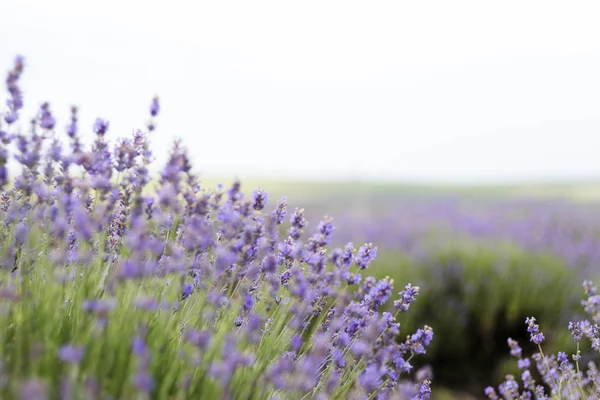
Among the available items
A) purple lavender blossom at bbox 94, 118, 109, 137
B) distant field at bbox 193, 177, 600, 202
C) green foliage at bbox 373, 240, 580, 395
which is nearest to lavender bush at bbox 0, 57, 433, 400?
purple lavender blossom at bbox 94, 118, 109, 137

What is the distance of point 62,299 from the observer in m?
2.03

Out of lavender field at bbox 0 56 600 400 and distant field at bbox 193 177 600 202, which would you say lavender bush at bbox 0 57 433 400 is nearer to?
lavender field at bbox 0 56 600 400

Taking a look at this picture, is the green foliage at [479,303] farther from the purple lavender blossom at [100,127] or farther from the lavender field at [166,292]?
the purple lavender blossom at [100,127]

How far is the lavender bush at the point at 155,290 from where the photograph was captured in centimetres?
169

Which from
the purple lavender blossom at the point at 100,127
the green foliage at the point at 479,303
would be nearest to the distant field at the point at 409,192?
the green foliage at the point at 479,303

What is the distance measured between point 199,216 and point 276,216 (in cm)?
49

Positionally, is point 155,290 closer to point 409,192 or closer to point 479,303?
point 479,303

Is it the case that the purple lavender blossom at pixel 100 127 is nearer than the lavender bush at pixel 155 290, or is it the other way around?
the lavender bush at pixel 155 290

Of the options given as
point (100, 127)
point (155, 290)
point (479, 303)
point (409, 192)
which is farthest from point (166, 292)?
point (409, 192)

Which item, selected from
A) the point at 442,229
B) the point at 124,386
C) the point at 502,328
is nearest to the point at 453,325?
the point at 502,328

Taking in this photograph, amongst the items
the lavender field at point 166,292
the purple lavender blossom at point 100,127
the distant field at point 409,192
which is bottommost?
the distant field at point 409,192

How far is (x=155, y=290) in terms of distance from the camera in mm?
2023

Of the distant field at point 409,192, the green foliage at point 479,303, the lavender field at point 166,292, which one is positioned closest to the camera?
the lavender field at point 166,292

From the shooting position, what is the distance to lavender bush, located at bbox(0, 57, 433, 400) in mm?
1686
